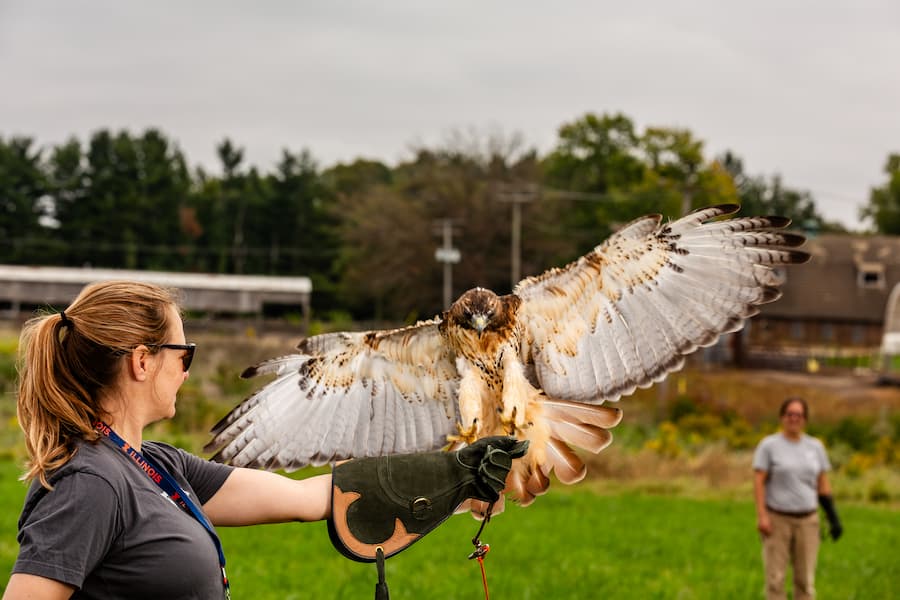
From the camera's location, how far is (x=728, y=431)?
20.9 meters

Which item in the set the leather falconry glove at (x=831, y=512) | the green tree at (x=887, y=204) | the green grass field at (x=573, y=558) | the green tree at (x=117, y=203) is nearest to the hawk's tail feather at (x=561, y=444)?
the leather falconry glove at (x=831, y=512)

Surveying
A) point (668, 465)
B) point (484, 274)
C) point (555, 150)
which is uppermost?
point (555, 150)

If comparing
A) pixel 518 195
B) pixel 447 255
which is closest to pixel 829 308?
pixel 518 195

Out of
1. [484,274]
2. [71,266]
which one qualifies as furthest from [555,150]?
[71,266]

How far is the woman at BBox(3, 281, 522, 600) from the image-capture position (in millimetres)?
2043

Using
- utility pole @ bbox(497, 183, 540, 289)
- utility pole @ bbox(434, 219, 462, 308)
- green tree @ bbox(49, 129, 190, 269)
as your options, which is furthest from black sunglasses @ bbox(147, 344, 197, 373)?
green tree @ bbox(49, 129, 190, 269)

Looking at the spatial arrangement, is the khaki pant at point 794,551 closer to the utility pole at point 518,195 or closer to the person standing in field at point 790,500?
the person standing in field at point 790,500

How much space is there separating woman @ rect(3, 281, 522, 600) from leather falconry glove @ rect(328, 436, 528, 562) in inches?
18.4

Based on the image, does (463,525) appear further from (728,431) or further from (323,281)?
(323,281)

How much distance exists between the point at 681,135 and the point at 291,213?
19883mm

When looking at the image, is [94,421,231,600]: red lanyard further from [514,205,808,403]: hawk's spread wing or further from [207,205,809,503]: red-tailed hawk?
[514,205,808,403]: hawk's spread wing

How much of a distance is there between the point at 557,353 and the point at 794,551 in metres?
4.38

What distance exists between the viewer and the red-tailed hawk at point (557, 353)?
3.88 m

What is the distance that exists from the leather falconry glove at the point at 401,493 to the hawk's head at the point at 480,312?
0.80m
